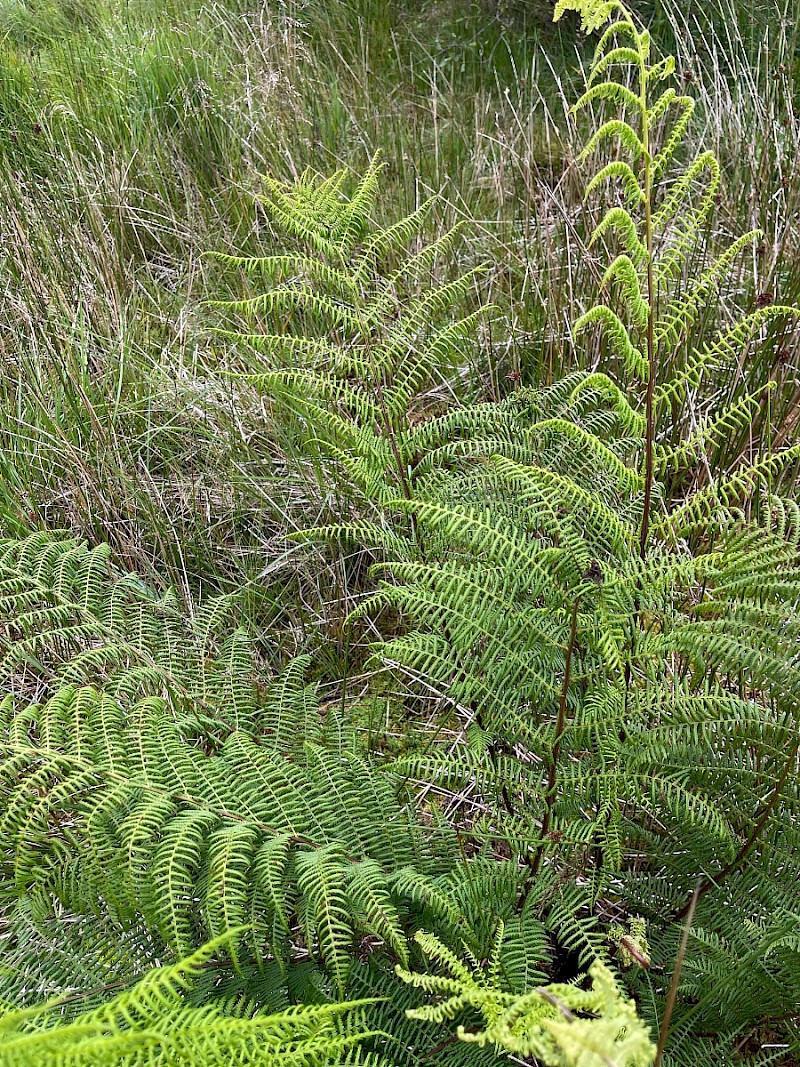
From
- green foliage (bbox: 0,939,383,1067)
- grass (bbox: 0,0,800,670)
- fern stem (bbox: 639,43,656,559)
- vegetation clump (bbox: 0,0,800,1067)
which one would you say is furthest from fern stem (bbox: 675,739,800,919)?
grass (bbox: 0,0,800,670)

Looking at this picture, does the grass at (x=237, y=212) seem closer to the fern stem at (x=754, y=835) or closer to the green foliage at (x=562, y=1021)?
the fern stem at (x=754, y=835)

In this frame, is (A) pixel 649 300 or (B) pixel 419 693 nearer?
(A) pixel 649 300

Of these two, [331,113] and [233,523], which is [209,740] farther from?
[331,113]

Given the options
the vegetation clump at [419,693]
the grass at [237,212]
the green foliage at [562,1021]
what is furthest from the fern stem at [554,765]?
the grass at [237,212]

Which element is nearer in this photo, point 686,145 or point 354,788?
point 354,788

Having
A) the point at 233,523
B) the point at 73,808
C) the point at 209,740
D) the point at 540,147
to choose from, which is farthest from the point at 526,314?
the point at 73,808

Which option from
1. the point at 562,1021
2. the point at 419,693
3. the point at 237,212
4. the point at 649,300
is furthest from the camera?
the point at 237,212

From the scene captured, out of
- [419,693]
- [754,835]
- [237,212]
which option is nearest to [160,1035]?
[754,835]

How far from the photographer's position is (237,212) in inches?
134

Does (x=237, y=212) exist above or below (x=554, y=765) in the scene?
above

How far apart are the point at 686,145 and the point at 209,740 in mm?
3219

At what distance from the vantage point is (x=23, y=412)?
8.92ft

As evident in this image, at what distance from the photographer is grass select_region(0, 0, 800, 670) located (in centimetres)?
245

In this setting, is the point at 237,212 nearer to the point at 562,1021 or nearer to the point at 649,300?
the point at 649,300
